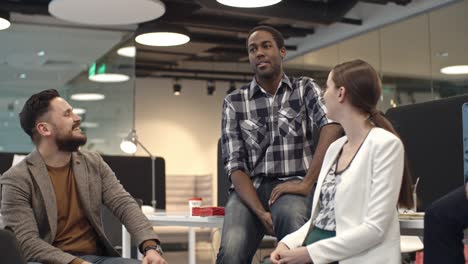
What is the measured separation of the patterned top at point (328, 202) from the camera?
6.40 feet

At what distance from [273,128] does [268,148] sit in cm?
9

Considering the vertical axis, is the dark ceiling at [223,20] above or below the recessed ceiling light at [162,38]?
above

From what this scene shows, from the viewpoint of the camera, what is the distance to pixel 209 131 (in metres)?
12.5

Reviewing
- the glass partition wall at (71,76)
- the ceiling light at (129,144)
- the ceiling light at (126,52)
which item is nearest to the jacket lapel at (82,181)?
the ceiling light at (129,144)

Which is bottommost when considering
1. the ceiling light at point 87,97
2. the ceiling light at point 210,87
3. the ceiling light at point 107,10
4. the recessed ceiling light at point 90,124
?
the recessed ceiling light at point 90,124

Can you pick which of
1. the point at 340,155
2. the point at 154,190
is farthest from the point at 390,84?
the point at 340,155

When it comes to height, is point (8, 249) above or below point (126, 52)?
below

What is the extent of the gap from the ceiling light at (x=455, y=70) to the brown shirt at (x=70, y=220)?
17.6 ft

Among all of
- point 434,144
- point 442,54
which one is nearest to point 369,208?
point 434,144

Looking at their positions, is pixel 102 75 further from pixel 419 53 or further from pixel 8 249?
pixel 8 249

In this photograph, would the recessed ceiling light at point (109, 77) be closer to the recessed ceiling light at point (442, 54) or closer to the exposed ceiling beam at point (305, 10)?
the exposed ceiling beam at point (305, 10)

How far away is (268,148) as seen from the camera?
8.54ft

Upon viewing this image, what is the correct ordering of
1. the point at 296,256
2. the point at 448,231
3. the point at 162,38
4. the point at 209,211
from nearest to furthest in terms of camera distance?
the point at 448,231, the point at 296,256, the point at 209,211, the point at 162,38

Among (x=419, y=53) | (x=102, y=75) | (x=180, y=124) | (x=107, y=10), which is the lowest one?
(x=180, y=124)
